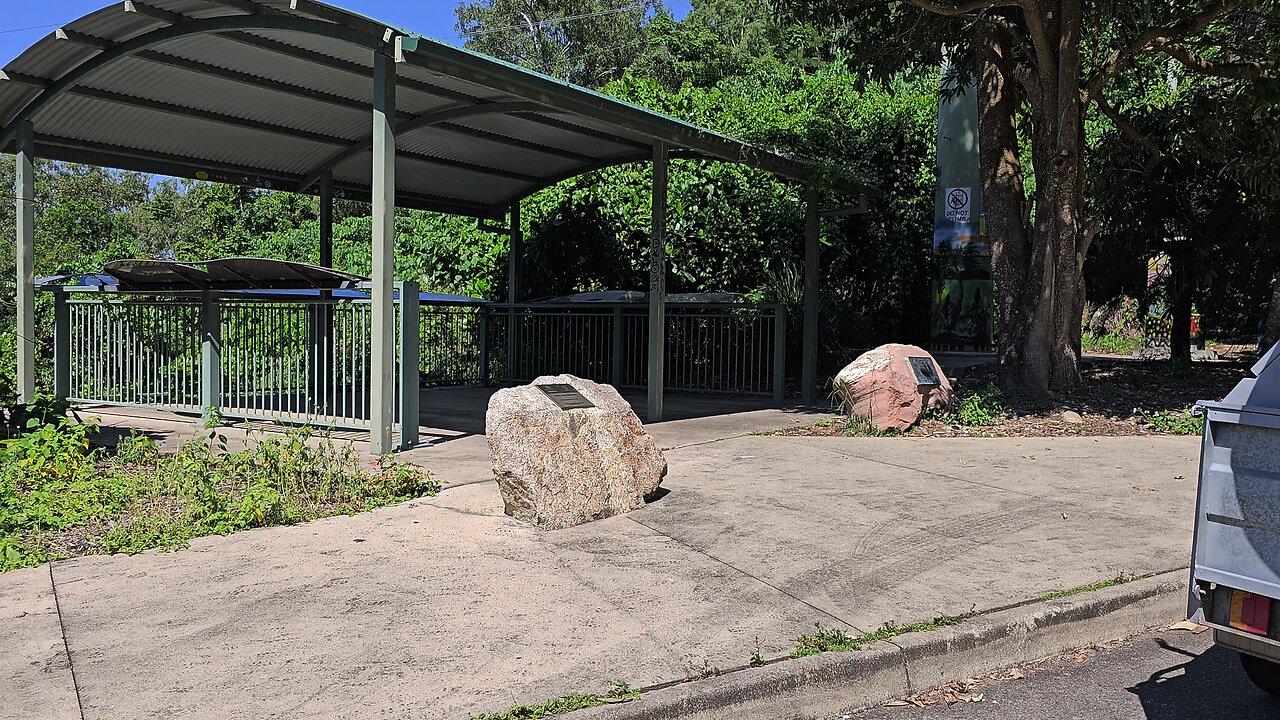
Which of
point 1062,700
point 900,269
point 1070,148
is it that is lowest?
point 1062,700

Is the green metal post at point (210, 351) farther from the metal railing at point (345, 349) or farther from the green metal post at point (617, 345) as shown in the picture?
the green metal post at point (617, 345)

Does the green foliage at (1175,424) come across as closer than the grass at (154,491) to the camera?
No

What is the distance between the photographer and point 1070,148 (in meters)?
12.7

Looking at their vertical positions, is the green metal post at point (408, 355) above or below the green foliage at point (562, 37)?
below

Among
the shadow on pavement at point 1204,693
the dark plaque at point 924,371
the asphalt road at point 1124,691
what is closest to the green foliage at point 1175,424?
the dark plaque at point 924,371

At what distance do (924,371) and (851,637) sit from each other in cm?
751

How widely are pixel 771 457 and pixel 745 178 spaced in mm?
9507

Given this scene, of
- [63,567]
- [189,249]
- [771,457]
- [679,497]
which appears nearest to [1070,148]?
[771,457]

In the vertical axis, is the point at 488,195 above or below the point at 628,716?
above

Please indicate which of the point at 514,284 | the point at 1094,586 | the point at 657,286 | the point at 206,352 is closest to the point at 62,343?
the point at 206,352

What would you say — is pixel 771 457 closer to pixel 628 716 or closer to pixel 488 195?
pixel 628 716

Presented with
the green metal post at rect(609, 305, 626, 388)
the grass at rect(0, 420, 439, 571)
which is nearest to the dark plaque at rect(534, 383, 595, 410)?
the grass at rect(0, 420, 439, 571)

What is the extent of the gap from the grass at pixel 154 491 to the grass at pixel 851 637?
146 inches

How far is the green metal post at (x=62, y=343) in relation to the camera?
43.2ft
